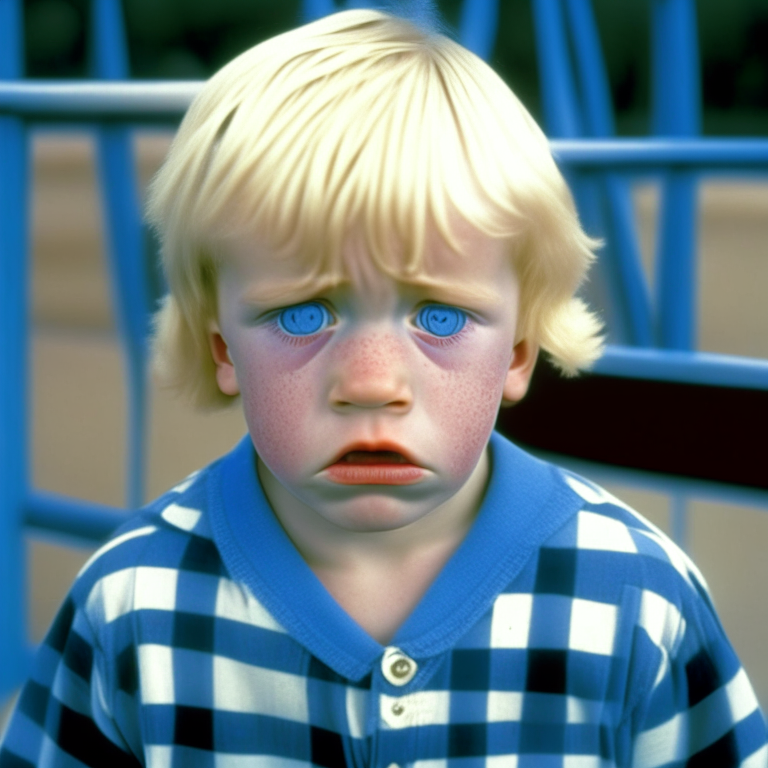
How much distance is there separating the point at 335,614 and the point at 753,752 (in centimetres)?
23

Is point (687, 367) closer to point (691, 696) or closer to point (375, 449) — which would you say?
point (691, 696)

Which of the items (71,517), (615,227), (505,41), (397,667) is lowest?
(71,517)

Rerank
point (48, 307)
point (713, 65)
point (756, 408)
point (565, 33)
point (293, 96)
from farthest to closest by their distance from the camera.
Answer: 1. point (48, 307)
2. point (713, 65)
3. point (565, 33)
4. point (756, 408)
5. point (293, 96)

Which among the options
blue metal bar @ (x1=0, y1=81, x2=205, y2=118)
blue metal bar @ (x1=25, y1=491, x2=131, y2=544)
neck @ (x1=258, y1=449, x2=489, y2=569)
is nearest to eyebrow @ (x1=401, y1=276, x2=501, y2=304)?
neck @ (x1=258, y1=449, x2=489, y2=569)

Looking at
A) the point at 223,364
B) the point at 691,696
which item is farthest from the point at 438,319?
the point at 691,696

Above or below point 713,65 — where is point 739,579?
below

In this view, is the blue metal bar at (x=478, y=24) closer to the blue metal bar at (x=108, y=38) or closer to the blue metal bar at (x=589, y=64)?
the blue metal bar at (x=589, y=64)

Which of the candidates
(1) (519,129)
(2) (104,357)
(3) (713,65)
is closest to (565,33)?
(3) (713,65)

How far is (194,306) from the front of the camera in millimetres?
534

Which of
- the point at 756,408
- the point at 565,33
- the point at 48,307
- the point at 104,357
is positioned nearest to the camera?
the point at 756,408

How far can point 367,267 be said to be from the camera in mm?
451

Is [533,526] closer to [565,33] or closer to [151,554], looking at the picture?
[151,554]

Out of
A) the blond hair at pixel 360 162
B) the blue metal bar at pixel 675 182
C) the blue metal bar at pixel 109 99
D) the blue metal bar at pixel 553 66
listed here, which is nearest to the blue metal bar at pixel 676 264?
the blue metal bar at pixel 675 182

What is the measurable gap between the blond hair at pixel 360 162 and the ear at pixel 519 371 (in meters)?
0.02
